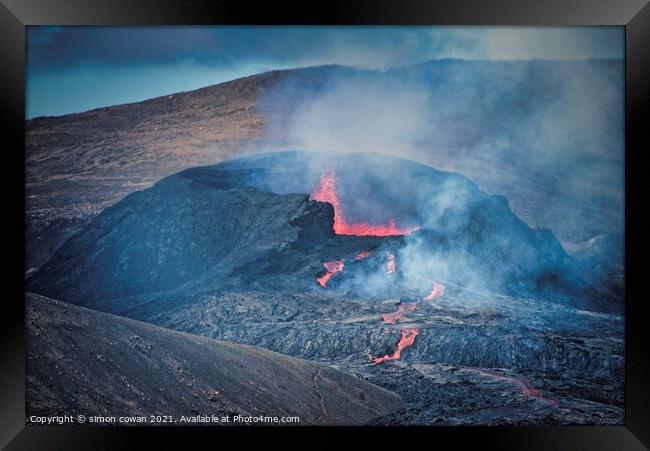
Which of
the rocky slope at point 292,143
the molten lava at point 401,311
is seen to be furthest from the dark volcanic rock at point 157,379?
the rocky slope at point 292,143

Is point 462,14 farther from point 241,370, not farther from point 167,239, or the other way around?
point 241,370

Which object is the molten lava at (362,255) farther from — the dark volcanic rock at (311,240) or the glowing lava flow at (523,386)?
the glowing lava flow at (523,386)

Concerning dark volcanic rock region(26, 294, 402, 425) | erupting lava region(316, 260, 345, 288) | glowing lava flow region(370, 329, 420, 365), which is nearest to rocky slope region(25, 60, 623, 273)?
dark volcanic rock region(26, 294, 402, 425)

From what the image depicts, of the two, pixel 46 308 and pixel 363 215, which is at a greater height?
pixel 363 215

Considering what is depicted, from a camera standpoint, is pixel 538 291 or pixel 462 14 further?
pixel 538 291

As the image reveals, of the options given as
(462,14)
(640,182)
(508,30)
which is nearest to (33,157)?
(462,14)

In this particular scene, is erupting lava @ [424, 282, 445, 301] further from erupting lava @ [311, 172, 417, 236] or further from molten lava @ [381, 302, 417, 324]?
erupting lava @ [311, 172, 417, 236]

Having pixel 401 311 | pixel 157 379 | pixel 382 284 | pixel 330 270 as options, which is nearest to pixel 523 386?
pixel 401 311
